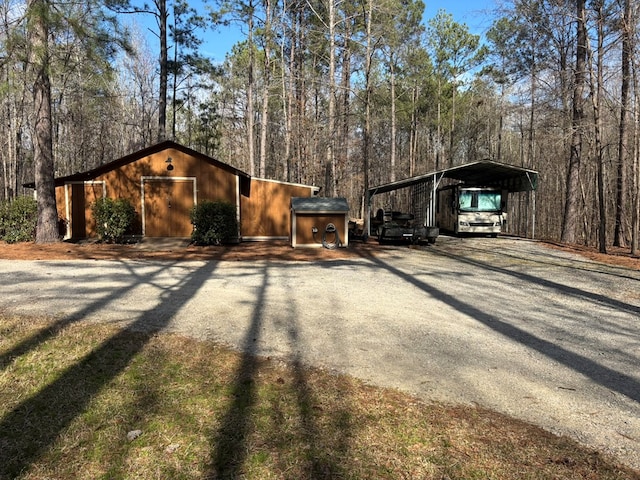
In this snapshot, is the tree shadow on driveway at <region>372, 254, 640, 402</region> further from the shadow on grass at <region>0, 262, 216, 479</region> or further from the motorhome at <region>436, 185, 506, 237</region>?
the motorhome at <region>436, 185, 506, 237</region>

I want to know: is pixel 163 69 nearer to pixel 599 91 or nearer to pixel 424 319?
pixel 599 91

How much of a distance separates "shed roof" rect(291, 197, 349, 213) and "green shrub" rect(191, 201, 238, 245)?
2.60 m

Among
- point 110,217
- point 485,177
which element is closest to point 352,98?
point 485,177

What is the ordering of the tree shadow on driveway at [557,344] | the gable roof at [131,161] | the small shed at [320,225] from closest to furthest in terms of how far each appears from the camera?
the tree shadow on driveway at [557,344], the small shed at [320,225], the gable roof at [131,161]

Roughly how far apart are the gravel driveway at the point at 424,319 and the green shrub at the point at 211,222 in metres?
4.39

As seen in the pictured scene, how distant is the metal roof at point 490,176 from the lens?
58.5 ft

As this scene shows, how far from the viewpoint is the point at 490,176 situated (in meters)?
21.4

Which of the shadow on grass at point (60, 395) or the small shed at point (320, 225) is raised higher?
the small shed at point (320, 225)

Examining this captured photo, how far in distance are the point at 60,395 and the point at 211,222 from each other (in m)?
12.0

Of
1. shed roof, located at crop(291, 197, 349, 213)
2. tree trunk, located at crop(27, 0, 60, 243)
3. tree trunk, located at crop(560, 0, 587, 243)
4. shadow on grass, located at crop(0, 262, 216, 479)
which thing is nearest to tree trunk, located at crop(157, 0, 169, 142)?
tree trunk, located at crop(27, 0, 60, 243)

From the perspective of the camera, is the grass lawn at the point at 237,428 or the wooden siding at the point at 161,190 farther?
the wooden siding at the point at 161,190

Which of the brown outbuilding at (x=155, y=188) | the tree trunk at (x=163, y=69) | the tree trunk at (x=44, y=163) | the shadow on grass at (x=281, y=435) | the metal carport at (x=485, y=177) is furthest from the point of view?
the tree trunk at (x=163, y=69)

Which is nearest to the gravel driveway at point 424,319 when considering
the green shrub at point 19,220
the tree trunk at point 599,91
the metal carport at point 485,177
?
the tree trunk at point 599,91

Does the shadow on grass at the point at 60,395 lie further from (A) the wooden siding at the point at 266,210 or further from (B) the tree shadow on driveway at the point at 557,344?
(A) the wooden siding at the point at 266,210
